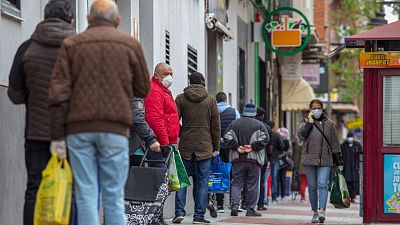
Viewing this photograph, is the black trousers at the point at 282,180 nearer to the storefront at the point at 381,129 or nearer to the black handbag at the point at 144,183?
the storefront at the point at 381,129

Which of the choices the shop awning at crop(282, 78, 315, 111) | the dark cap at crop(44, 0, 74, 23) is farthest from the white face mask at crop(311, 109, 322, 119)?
the shop awning at crop(282, 78, 315, 111)

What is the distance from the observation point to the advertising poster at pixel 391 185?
15922 millimetres

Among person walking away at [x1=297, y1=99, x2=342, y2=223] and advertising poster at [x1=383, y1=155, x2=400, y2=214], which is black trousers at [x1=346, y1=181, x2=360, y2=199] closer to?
person walking away at [x1=297, y1=99, x2=342, y2=223]

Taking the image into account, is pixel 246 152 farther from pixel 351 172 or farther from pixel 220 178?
pixel 351 172

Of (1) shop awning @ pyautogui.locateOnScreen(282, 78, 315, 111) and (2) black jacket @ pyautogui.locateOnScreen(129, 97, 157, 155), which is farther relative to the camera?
(1) shop awning @ pyautogui.locateOnScreen(282, 78, 315, 111)

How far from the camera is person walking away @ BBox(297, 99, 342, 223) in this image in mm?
16547

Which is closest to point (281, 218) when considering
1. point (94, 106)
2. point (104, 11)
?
point (104, 11)

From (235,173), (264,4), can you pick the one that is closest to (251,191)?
(235,173)

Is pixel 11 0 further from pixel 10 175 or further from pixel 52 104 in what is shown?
pixel 52 104

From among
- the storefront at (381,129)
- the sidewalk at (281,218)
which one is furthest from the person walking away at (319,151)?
the storefront at (381,129)

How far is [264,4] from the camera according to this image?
31.1 metres

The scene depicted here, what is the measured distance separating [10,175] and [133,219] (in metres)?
1.67

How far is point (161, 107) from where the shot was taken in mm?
13727

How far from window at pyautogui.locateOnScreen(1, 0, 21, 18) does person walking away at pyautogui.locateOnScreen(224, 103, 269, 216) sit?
22.5ft
